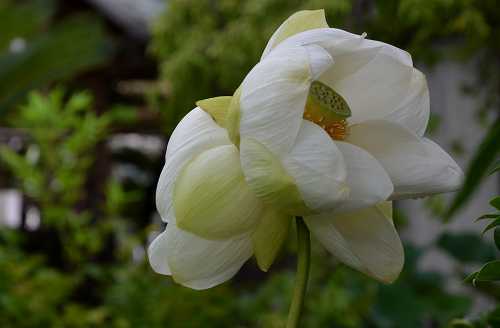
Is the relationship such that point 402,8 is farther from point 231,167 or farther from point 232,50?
point 231,167

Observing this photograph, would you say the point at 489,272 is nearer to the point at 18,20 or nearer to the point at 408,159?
the point at 408,159

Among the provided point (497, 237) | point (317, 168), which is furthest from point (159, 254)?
point (497, 237)

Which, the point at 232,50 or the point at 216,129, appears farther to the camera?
the point at 232,50

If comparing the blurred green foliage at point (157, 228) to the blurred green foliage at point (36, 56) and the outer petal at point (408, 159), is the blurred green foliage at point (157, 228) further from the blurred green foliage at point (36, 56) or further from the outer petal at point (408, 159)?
the outer petal at point (408, 159)

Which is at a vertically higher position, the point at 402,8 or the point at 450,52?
the point at 402,8

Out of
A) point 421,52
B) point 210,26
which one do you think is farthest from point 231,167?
point 210,26

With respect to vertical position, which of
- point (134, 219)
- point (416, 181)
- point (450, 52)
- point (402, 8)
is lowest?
point (134, 219)

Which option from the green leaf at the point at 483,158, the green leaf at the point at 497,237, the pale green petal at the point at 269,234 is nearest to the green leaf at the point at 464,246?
the green leaf at the point at 483,158
